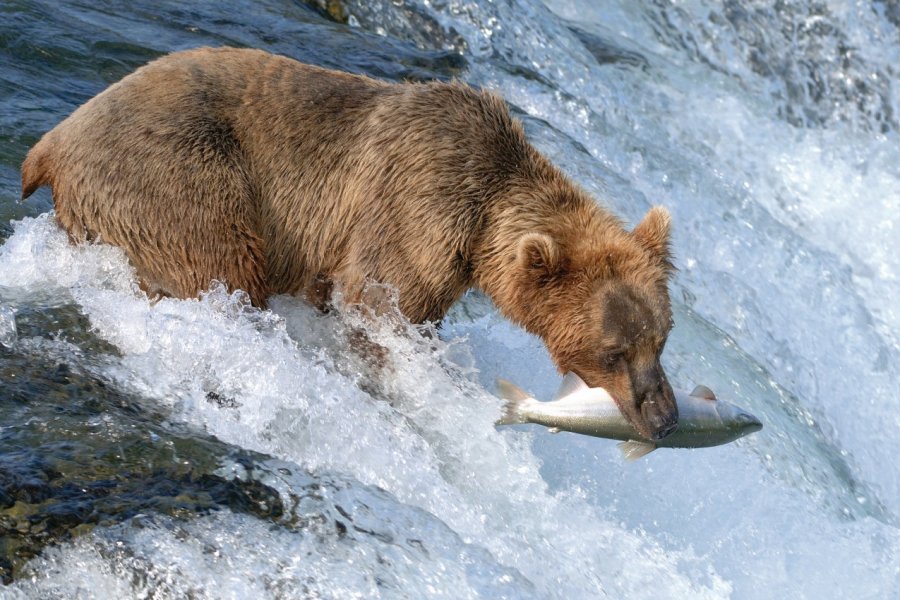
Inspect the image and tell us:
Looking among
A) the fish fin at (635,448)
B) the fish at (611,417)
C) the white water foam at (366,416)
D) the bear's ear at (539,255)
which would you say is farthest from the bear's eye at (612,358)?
the white water foam at (366,416)

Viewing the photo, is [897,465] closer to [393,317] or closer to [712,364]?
[712,364]

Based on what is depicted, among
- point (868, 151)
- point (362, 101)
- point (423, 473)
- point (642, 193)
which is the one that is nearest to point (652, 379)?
point (423, 473)

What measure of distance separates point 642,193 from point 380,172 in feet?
11.5

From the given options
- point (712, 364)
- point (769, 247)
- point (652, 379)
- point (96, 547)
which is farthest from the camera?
point (769, 247)

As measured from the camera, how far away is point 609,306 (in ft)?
17.1

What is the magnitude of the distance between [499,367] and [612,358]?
1.66 m

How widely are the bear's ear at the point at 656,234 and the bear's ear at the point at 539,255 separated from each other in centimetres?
46

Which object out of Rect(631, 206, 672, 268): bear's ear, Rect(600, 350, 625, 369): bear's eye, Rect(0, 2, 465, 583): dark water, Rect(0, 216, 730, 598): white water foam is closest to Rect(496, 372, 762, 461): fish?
Rect(600, 350, 625, 369): bear's eye

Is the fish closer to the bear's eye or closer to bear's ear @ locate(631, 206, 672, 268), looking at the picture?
the bear's eye

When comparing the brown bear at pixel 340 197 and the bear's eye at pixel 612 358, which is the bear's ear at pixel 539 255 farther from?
the bear's eye at pixel 612 358

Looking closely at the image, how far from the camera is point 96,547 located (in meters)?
4.06

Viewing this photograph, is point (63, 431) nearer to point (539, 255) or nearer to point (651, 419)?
point (539, 255)

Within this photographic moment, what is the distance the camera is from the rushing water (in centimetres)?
438

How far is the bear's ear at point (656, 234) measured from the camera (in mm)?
5530
